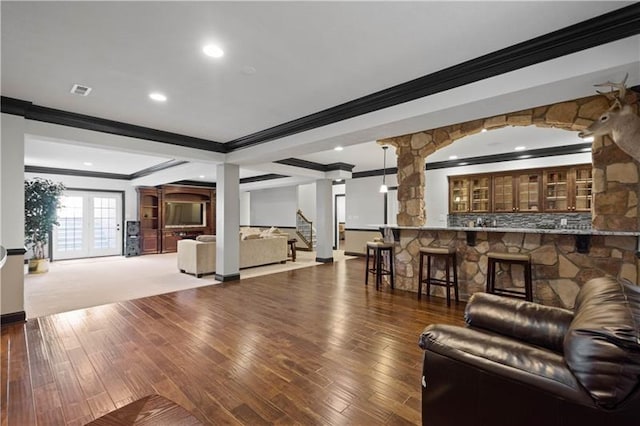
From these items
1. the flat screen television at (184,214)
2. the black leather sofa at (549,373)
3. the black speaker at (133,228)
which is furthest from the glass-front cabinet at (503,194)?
the black speaker at (133,228)

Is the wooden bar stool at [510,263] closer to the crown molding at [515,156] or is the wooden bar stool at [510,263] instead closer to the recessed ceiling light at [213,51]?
the crown molding at [515,156]

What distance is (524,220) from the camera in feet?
21.7

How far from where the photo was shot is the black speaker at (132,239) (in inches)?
375

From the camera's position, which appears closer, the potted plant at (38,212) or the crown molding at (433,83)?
the crown molding at (433,83)

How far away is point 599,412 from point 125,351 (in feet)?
11.3

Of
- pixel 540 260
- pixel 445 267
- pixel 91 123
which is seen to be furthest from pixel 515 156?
pixel 91 123

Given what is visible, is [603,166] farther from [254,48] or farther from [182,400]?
[182,400]

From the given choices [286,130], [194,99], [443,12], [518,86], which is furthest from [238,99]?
[518,86]

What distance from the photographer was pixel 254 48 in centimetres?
247

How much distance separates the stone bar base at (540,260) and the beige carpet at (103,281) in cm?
357

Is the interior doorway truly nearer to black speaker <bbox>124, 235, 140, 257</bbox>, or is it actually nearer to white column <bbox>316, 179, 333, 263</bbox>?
white column <bbox>316, 179, 333, 263</bbox>

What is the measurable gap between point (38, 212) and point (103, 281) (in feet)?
7.95

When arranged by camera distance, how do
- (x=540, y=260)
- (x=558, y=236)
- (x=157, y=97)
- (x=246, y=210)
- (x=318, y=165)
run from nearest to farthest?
(x=157, y=97) < (x=558, y=236) < (x=540, y=260) < (x=318, y=165) < (x=246, y=210)

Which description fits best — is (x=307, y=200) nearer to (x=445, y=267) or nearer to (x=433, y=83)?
(x=445, y=267)
